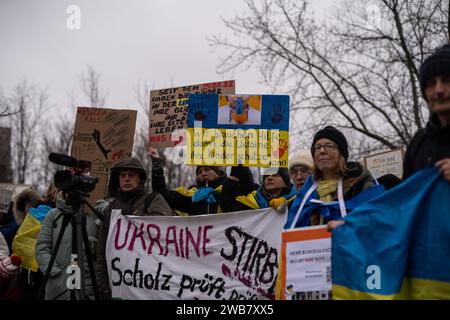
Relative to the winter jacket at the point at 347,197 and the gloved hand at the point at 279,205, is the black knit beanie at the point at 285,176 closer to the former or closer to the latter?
the gloved hand at the point at 279,205

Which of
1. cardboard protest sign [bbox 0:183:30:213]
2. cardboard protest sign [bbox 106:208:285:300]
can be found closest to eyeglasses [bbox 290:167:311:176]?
cardboard protest sign [bbox 106:208:285:300]

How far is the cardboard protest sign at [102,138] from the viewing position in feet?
21.4

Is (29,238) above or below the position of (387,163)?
below

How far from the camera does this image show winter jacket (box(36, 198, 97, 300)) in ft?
17.5

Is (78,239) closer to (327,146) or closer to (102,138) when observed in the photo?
(327,146)

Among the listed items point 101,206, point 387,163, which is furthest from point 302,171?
point 387,163

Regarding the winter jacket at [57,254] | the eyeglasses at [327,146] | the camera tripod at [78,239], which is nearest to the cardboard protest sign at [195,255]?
the winter jacket at [57,254]

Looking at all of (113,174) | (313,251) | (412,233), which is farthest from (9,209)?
(412,233)

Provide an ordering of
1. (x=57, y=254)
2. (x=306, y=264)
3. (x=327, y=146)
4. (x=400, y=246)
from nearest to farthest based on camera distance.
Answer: (x=400, y=246) < (x=306, y=264) < (x=327, y=146) < (x=57, y=254)

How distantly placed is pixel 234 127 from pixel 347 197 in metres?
2.08

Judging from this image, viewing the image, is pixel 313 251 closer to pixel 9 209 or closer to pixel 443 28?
pixel 9 209

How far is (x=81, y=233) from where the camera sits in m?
4.61

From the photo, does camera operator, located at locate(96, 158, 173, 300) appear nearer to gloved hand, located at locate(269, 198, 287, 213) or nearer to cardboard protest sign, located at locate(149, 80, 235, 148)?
cardboard protest sign, located at locate(149, 80, 235, 148)

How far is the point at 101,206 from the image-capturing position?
19.4ft
